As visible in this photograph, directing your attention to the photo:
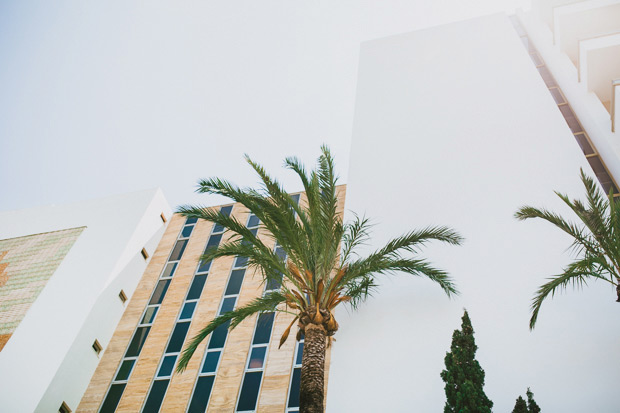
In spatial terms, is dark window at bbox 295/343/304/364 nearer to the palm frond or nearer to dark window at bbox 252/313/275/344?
dark window at bbox 252/313/275/344

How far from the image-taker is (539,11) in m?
16.7

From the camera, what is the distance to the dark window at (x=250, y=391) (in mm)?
11055

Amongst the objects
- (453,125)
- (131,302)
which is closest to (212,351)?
(131,302)

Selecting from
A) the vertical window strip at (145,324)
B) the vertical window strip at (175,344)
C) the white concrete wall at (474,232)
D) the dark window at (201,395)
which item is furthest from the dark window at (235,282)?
the white concrete wall at (474,232)

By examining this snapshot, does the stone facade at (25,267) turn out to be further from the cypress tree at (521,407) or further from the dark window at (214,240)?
the cypress tree at (521,407)

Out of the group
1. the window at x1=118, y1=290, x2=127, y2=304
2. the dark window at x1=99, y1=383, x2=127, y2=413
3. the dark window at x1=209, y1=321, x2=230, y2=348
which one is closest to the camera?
the dark window at x1=99, y1=383, x2=127, y2=413

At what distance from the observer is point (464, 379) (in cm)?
737

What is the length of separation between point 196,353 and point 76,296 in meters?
5.03

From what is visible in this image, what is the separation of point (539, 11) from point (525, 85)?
174 inches

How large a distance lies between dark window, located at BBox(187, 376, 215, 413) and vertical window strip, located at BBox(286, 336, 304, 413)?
2287mm

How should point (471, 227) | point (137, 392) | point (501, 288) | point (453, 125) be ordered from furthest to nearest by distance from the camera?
point (453, 125) < point (137, 392) < point (471, 227) < point (501, 288)

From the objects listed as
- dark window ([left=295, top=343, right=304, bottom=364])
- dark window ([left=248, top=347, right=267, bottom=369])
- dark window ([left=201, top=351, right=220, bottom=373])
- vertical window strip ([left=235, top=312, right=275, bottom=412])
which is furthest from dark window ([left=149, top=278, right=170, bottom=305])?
dark window ([left=295, top=343, right=304, bottom=364])

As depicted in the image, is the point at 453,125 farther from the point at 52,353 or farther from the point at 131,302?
the point at 52,353

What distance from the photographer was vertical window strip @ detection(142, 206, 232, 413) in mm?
11945
